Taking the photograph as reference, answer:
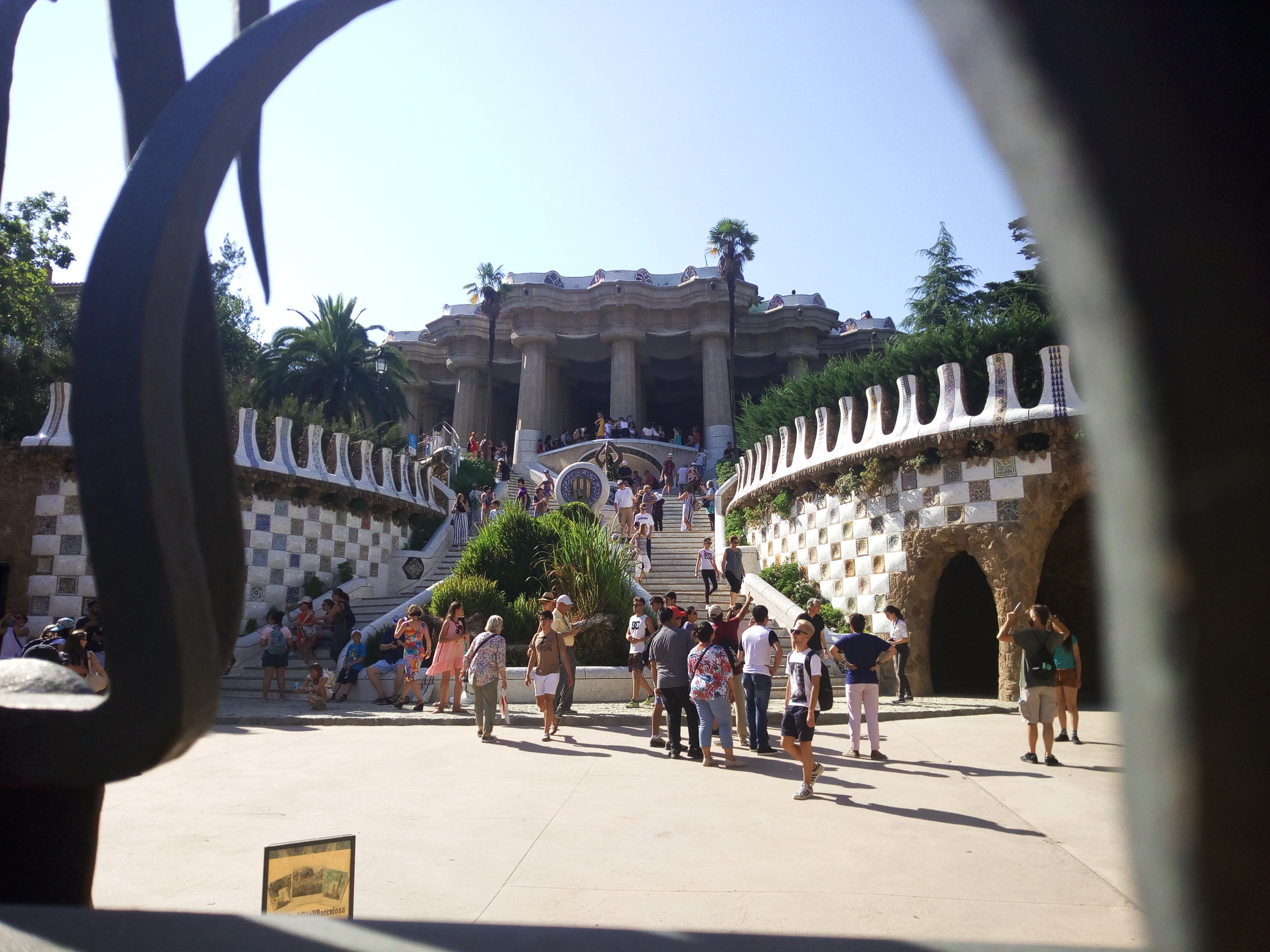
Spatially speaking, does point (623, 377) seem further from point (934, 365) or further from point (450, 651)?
point (450, 651)

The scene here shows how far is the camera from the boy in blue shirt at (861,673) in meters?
8.97

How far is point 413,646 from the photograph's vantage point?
13.4 m

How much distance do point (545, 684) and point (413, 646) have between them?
3768 millimetres

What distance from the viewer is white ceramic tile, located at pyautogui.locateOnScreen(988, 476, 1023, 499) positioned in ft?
46.5

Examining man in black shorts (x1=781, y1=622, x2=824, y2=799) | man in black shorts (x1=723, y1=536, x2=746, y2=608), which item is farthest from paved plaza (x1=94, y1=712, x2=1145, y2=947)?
man in black shorts (x1=723, y1=536, x2=746, y2=608)

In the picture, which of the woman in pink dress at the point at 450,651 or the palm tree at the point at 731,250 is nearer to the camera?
the woman in pink dress at the point at 450,651

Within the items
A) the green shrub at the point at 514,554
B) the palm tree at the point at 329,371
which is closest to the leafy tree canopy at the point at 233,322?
the palm tree at the point at 329,371

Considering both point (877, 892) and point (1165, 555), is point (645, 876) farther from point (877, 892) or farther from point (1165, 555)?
point (1165, 555)

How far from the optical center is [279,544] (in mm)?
19281

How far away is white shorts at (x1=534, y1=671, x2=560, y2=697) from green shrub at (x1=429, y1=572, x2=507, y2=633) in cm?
539

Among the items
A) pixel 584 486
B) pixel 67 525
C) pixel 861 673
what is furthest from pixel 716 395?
pixel 861 673

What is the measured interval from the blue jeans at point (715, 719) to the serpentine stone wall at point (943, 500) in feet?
22.8

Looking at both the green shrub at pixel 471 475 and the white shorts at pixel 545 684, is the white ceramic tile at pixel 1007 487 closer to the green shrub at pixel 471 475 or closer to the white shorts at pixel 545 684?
the white shorts at pixel 545 684

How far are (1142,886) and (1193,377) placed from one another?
0.36 metres
